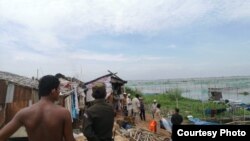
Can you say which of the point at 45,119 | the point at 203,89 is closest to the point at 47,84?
the point at 45,119

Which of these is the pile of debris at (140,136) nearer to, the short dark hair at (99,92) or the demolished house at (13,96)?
the demolished house at (13,96)

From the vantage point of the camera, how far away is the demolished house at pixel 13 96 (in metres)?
12.8

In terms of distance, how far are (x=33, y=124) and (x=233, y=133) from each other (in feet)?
14.4

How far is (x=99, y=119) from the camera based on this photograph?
14.6 feet

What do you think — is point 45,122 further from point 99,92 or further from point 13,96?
point 13,96

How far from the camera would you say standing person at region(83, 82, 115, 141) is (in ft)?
14.3

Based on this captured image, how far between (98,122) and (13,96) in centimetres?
939

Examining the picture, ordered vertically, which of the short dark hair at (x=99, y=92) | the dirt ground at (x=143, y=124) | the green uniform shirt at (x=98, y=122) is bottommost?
the dirt ground at (x=143, y=124)

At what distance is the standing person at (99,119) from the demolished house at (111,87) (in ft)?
45.2

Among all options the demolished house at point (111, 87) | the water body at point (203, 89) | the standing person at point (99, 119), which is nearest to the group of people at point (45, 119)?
the standing person at point (99, 119)

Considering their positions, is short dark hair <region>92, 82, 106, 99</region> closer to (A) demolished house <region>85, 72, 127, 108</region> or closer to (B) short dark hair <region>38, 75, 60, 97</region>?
(B) short dark hair <region>38, 75, 60, 97</region>

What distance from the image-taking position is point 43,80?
3.35 m

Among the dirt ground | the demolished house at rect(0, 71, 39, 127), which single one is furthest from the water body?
the demolished house at rect(0, 71, 39, 127)

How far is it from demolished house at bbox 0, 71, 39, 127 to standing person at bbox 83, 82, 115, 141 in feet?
29.5
